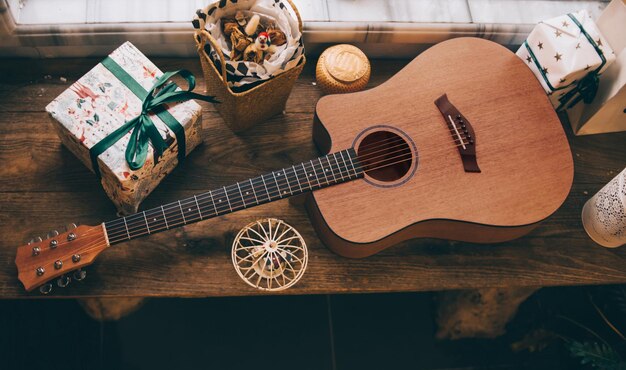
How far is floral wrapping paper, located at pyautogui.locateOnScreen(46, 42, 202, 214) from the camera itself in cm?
122

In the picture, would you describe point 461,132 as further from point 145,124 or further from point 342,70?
point 145,124

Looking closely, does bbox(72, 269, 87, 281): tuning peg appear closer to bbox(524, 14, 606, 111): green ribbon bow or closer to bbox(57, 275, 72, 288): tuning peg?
bbox(57, 275, 72, 288): tuning peg

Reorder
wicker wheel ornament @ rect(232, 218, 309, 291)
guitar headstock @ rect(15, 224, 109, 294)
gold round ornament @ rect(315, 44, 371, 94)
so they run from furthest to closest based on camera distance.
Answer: gold round ornament @ rect(315, 44, 371, 94) < wicker wheel ornament @ rect(232, 218, 309, 291) < guitar headstock @ rect(15, 224, 109, 294)

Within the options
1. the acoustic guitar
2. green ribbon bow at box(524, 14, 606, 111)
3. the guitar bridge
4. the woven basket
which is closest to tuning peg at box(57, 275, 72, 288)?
the acoustic guitar

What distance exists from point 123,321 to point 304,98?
89 cm

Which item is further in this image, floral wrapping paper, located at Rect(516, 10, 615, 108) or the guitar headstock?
floral wrapping paper, located at Rect(516, 10, 615, 108)

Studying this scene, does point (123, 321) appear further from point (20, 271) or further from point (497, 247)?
point (497, 247)

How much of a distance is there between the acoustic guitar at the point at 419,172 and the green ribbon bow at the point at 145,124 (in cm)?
13

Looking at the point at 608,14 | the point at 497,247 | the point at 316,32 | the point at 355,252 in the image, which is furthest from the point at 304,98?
the point at 608,14

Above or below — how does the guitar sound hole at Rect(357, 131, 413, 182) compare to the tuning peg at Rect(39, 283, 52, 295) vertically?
above

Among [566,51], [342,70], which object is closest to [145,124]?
[342,70]

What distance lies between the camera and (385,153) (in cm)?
140

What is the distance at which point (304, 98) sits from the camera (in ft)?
5.01

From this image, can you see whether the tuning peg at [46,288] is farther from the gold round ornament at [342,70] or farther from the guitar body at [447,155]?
the gold round ornament at [342,70]
